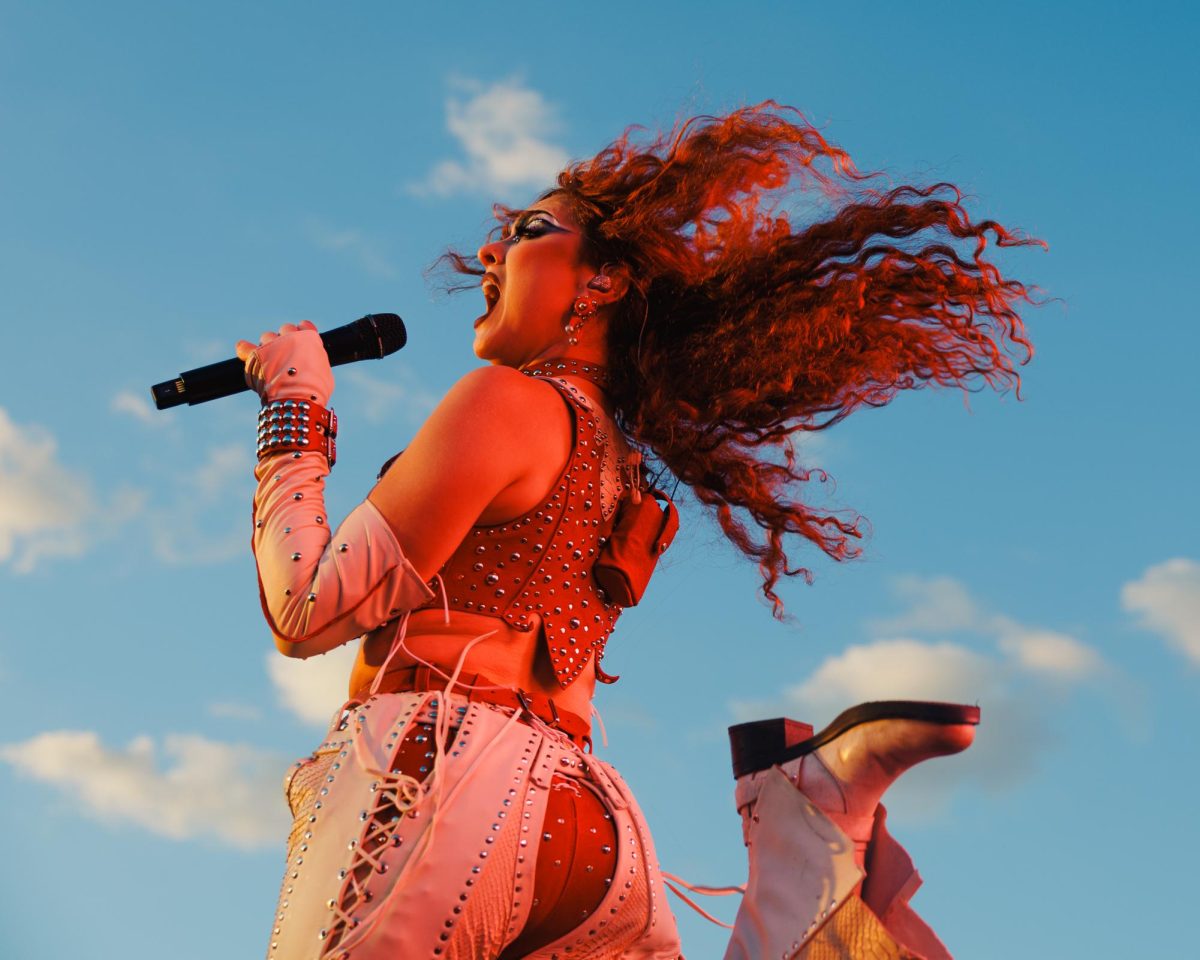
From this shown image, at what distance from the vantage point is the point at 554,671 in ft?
9.58

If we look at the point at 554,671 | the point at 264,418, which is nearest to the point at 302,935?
the point at 554,671

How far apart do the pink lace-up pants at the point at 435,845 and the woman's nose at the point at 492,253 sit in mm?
1138

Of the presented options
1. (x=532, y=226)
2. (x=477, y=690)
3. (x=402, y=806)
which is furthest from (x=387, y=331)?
(x=402, y=806)

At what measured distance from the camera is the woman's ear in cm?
332

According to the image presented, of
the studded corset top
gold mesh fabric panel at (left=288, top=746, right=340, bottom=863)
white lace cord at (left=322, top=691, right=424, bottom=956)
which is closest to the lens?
white lace cord at (left=322, top=691, right=424, bottom=956)

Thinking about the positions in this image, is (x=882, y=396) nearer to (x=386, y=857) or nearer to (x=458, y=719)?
(x=458, y=719)

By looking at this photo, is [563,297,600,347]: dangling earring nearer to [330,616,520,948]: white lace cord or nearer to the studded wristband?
the studded wristband

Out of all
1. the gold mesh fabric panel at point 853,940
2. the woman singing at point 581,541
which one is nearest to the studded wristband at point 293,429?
the woman singing at point 581,541

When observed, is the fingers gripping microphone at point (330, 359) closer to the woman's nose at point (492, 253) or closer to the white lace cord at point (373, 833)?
the woman's nose at point (492, 253)

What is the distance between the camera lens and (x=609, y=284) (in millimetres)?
3326

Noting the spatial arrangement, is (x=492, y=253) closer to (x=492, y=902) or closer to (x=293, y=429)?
(x=293, y=429)

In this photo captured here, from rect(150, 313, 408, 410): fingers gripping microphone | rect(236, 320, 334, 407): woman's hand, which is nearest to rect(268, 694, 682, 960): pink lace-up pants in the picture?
rect(236, 320, 334, 407): woman's hand

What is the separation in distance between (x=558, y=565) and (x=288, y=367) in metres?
0.65

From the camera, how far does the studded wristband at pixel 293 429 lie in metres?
2.91
